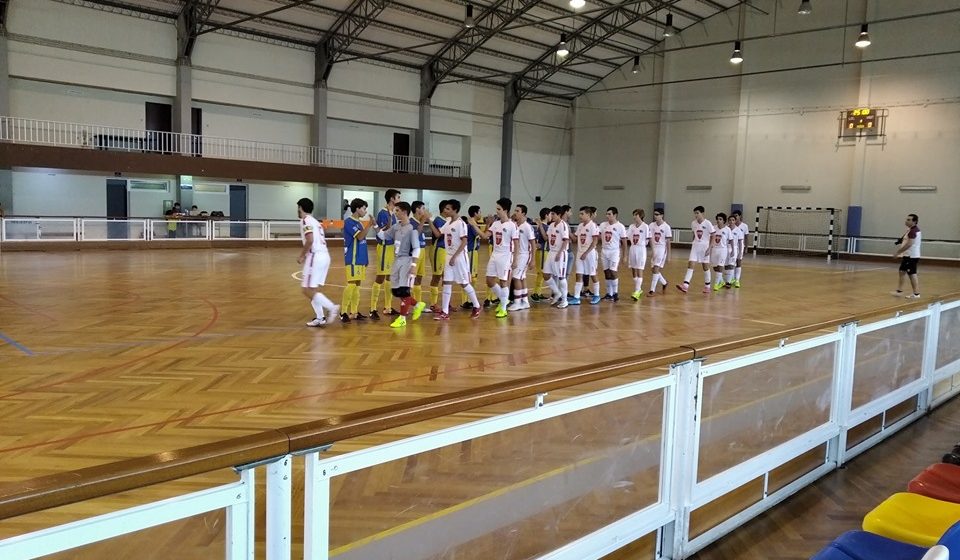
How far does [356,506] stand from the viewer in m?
2.19

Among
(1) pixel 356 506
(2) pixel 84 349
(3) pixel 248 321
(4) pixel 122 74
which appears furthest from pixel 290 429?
(4) pixel 122 74

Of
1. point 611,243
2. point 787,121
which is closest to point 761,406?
point 611,243

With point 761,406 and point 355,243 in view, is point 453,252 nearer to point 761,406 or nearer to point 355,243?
point 355,243

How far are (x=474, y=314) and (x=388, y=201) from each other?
6.75 feet

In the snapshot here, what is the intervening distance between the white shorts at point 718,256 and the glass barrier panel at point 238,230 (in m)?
15.8

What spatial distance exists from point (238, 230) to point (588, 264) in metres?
15.2

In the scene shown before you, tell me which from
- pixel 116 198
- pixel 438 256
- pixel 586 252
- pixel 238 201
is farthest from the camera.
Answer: pixel 238 201

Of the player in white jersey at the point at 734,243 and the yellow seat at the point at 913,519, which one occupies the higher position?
the player in white jersey at the point at 734,243

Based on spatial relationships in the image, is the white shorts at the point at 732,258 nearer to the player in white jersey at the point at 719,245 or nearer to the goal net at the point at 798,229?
the player in white jersey at the point at 719,245

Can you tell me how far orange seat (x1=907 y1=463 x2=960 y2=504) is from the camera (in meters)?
2.97

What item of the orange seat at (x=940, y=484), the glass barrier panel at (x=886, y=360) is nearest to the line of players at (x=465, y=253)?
the glass barrier panel at (x=886, y=360)

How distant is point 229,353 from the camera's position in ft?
22.7

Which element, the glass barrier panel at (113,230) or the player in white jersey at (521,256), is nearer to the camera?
the player in white jersey at (521,256)

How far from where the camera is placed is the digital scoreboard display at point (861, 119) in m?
25.7
